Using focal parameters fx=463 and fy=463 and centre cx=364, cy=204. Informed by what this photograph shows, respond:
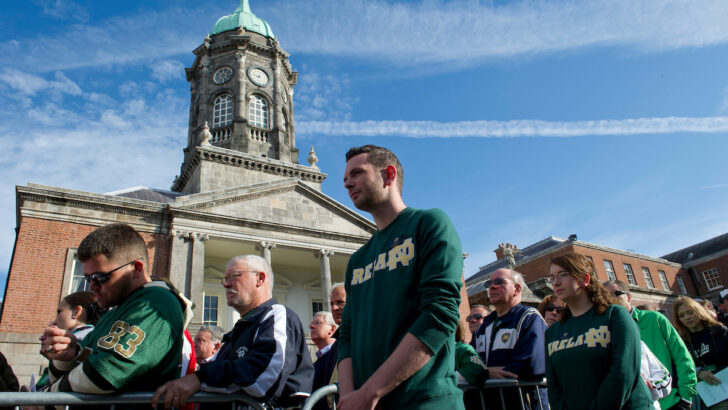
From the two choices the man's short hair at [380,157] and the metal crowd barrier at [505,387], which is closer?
the man's short hair at [380,157]

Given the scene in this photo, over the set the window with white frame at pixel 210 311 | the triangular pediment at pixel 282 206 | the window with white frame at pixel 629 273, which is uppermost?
the triangular pediment at pixel 282 206

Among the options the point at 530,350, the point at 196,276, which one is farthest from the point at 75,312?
the point at 196,276

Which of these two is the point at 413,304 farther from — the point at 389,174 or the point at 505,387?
the point at 505,387

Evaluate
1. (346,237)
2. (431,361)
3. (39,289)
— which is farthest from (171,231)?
(431,361)

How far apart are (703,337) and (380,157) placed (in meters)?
5.36

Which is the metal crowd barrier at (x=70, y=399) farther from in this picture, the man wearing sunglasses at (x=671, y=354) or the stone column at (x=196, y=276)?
the stone column at (x=196, y=276)

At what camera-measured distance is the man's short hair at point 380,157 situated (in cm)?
291

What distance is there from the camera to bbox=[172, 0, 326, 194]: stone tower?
25906 millimetres

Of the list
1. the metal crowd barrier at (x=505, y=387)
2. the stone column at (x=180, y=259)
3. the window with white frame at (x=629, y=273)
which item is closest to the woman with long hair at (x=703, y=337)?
the metal crowd barrier at (x=505, y=387)

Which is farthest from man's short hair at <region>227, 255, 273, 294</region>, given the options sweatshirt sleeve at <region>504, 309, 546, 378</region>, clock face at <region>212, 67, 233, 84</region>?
clock face at <region>212, 67, 233, 84</region>

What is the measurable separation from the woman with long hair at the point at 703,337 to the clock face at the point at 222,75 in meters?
29.7

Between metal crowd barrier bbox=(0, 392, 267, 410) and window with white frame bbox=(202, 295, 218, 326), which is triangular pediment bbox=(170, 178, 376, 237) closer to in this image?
window with white frame bbox=(202, 295, 218, 326)

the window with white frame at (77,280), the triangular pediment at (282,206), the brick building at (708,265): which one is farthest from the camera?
the brick building at (708,265)

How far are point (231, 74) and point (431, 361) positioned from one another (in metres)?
31.5
